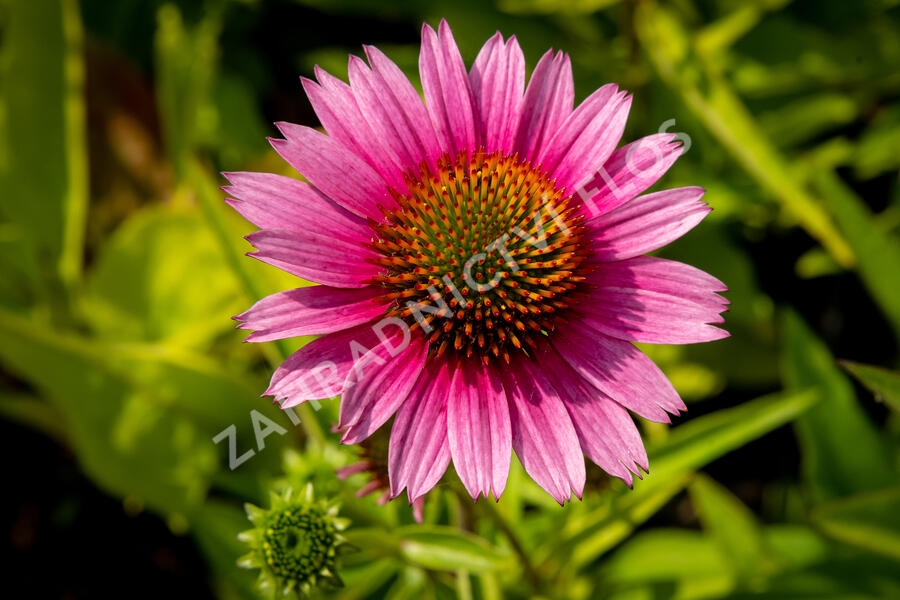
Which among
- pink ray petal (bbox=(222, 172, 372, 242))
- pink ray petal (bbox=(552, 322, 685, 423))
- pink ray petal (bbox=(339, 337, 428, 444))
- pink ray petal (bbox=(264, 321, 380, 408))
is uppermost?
pink ray petal (bbox=(222, 172, 372, 242))

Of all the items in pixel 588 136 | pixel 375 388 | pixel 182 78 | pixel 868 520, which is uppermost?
pixel 182 78

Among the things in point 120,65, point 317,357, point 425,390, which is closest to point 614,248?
point 425,390

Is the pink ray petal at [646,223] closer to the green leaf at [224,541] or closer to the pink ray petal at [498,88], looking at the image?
the pink ray petal at [498,88]

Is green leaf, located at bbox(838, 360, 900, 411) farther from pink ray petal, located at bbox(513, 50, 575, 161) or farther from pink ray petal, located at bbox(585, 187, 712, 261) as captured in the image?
pink ray petal, located at bbox(513, 50, 575, 161)

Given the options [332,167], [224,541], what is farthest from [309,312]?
[224,541]

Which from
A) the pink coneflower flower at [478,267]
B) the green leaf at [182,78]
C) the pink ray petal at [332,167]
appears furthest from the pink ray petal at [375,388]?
the green leaf at [182,78]

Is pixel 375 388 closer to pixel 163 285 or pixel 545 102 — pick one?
pixel 545 102

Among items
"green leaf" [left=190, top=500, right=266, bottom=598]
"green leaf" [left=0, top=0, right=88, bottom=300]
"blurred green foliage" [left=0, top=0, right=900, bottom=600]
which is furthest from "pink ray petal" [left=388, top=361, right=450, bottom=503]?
"green leaf" [left=0, top=0, right=88, bottom=300]
